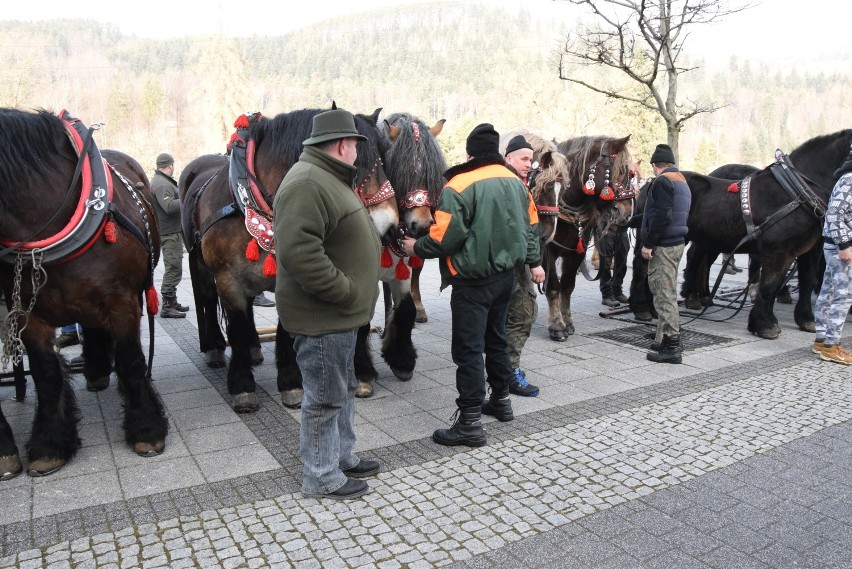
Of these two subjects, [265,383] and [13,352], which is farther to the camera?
[265,383]

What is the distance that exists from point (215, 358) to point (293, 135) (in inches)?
91.6

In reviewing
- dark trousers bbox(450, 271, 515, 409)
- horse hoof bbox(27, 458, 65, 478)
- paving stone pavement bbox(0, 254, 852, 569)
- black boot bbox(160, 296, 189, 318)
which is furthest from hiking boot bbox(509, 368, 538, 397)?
black boot bbox(160, 296, 189, 318)

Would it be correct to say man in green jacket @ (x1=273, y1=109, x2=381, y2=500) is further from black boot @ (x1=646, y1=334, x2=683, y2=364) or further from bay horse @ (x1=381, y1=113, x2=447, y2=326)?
black boot @ (x1=646, y1=334, x2=683, y2=364)

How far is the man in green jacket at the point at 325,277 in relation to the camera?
2.77 metres

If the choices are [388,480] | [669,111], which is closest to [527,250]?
[388,480]

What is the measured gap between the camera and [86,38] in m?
93.8

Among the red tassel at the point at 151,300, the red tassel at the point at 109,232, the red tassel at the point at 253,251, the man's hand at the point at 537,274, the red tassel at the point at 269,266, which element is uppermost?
the red tassel at the point at 109,232

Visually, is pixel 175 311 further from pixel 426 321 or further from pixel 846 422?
pixel 846 422

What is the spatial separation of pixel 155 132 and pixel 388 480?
196 ft

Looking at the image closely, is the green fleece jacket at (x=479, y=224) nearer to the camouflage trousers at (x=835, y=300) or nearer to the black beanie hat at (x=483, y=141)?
the black beanie hat at (x=483, y=141)

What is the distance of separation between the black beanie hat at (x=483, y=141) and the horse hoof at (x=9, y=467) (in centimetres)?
302

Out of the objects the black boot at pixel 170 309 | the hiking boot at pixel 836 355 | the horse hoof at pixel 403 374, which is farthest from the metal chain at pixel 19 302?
the hiking boot at pixel 836 355

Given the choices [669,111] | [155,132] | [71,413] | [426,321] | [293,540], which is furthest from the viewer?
[155,132]

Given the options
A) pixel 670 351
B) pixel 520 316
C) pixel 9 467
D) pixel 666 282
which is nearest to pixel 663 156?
pixel 666 282
